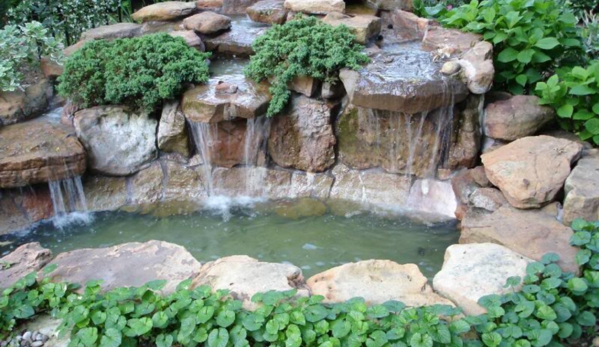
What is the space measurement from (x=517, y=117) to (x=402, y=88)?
1.14 m

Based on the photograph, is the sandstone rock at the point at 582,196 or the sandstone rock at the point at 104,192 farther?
the sandstone rock at the point at 104,192

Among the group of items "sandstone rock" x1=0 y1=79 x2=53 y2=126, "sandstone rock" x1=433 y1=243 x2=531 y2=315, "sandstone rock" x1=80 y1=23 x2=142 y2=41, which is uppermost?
"sandstone rock" x1=80 y1=23 x2=142 y2=41

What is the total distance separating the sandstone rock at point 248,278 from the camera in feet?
10.6

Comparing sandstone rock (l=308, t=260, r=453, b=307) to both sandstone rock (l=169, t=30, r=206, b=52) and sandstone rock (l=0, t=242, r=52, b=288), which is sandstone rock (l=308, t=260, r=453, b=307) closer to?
sandstone rock (l=0, t=242, r=52, b=288)

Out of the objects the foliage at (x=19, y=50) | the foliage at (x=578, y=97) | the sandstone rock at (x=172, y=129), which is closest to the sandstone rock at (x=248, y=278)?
the sandstone rock at (x=172, y=129)

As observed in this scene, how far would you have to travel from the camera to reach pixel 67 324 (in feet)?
10.1

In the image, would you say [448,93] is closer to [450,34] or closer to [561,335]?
[450,34]

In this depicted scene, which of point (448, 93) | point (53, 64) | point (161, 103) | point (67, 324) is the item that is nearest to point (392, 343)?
point (67, 324)

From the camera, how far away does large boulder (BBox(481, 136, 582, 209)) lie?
4539mm

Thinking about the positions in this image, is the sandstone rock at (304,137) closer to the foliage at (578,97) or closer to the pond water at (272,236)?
the pond water at (272,236)

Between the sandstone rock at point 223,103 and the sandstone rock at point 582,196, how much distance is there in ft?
9.20

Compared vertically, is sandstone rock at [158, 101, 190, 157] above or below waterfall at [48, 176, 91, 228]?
above

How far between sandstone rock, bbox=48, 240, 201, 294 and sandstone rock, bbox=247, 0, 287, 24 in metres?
3.95

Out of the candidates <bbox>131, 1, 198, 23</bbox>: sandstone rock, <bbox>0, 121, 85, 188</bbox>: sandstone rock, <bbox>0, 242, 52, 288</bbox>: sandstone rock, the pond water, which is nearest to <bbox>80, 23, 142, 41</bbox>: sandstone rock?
<bbox>131, 1, 198, 23</bbox>: sandstone rock
